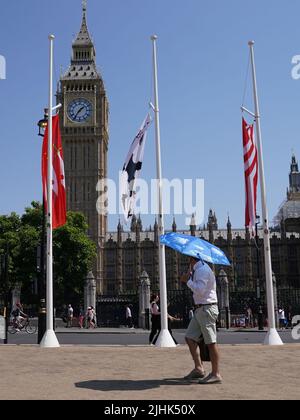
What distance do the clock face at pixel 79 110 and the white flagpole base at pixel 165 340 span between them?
82589 millimetres

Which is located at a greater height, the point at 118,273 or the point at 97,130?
the point at 97,130

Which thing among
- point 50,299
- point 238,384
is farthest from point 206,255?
point 50,299

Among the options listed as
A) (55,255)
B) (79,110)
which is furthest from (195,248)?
(79,110)

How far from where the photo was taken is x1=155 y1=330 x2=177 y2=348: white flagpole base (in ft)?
44.8

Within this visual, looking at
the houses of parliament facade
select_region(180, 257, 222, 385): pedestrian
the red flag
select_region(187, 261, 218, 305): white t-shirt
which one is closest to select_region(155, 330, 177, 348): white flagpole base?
the red flag

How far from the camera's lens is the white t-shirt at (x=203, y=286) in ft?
25.3

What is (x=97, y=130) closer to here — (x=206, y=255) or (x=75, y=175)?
(x=75, y=175)

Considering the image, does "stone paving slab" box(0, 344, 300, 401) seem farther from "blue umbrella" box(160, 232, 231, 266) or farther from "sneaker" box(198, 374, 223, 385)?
"blue umbrella" box(160, 232, 231, 266)

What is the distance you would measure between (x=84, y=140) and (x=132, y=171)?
260 feet

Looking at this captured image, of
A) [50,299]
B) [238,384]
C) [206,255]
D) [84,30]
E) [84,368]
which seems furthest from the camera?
[84,30]

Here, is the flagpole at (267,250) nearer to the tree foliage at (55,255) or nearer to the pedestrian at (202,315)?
the pedestrian at (202,315)
